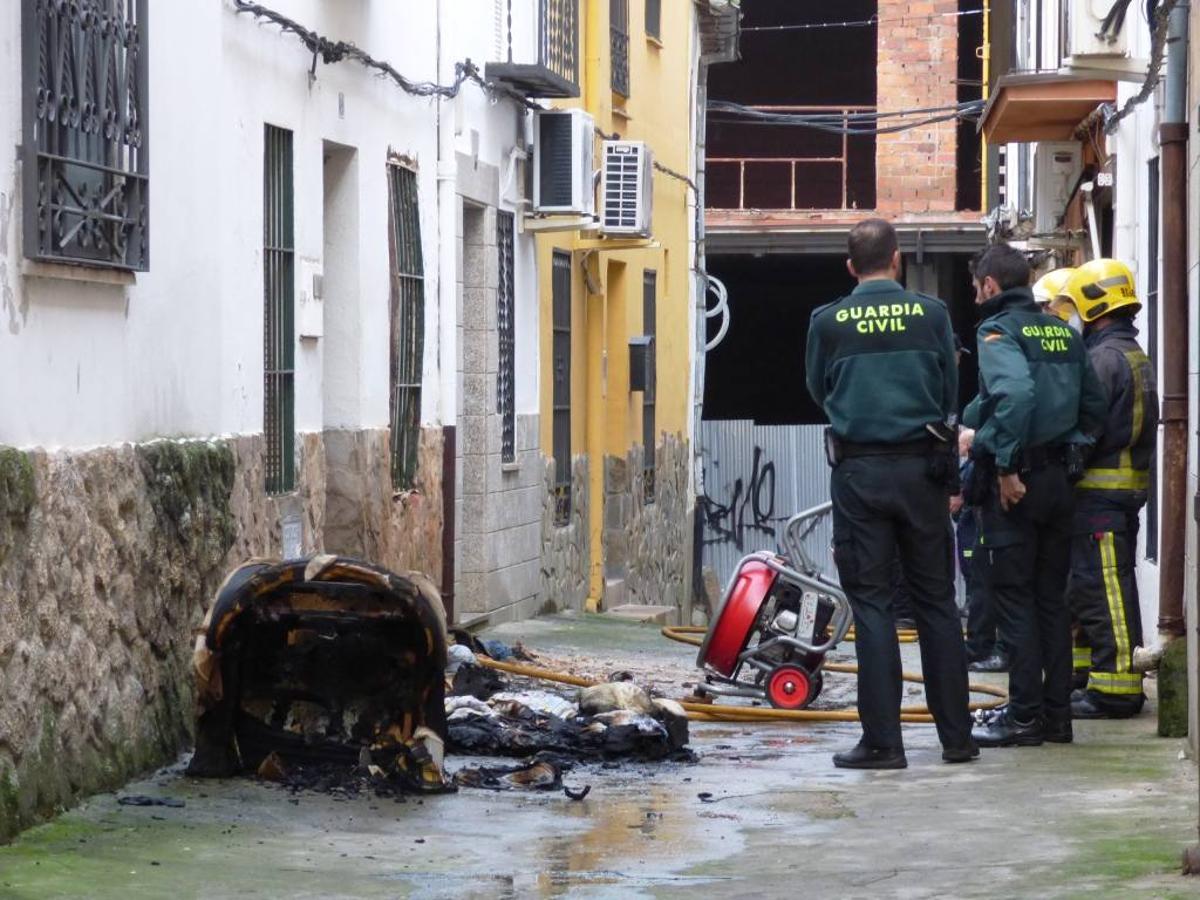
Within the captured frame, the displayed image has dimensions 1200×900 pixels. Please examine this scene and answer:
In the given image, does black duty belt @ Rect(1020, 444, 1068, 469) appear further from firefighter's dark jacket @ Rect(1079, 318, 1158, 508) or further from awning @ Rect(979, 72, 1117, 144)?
awning @ Rect(979, 72, 1117, 144)

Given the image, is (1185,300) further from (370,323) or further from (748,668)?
(370,323)

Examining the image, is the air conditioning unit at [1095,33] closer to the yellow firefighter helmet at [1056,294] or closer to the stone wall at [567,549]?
the yellow firefighter helmet at [1056,294]

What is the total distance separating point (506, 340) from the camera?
14805 mm

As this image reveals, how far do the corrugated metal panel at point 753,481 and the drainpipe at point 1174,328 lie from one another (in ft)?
51.3

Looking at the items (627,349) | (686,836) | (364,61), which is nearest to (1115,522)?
(686,836)

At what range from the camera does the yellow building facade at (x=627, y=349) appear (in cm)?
1700

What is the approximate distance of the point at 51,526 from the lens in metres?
6.62

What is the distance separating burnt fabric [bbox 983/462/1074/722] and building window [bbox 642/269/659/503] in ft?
35.9

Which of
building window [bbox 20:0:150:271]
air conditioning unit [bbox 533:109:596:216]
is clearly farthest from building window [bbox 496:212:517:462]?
building window [bbox 20:0:150:271]

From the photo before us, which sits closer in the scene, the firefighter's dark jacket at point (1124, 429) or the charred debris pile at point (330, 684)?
the charred debris pile at point (330, 684)

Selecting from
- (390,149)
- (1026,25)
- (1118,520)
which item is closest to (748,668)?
(1118,520)

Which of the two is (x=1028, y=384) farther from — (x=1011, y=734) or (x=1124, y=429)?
(x=1011, y=734)

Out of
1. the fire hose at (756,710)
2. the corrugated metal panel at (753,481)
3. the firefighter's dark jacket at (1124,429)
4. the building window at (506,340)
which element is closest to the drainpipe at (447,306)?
the building window at (506,340)

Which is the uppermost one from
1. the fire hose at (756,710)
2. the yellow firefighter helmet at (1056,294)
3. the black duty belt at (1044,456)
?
the yellow firefighter helmet at (1056,294)
